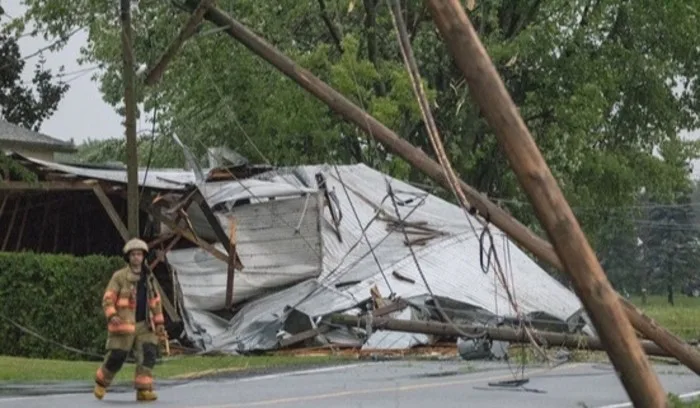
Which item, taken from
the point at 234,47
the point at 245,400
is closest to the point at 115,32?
the point at 234,47

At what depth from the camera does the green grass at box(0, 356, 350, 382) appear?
21.0m

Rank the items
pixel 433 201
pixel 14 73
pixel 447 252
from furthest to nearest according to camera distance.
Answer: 1. pixel 14 73
2. pixel 433 201
3. pixel 447 252

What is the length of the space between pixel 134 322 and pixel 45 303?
9327 mm

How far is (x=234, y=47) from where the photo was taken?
38250 millimetres

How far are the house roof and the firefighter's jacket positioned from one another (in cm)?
2461

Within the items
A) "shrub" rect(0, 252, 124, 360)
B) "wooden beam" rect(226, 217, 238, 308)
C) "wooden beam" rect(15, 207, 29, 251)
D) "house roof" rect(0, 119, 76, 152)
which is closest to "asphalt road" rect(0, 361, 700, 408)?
"shrub" rect(0, 252, 124, 360)

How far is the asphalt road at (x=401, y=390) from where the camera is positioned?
16.2 m

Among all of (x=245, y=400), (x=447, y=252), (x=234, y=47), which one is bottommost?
(x=245, y=400)

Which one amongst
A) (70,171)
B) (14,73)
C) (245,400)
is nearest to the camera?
(245,400)

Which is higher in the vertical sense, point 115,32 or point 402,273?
point 115,32

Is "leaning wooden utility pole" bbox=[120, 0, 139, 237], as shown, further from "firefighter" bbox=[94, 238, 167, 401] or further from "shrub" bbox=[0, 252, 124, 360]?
"firefighter" bbox=[94, 238, 167, 401]

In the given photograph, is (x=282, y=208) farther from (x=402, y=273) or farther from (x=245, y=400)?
(x=245, y=400)

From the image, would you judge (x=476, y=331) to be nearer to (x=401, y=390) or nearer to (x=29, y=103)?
(x=401, y=390)

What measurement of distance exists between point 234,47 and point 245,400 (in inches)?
892
